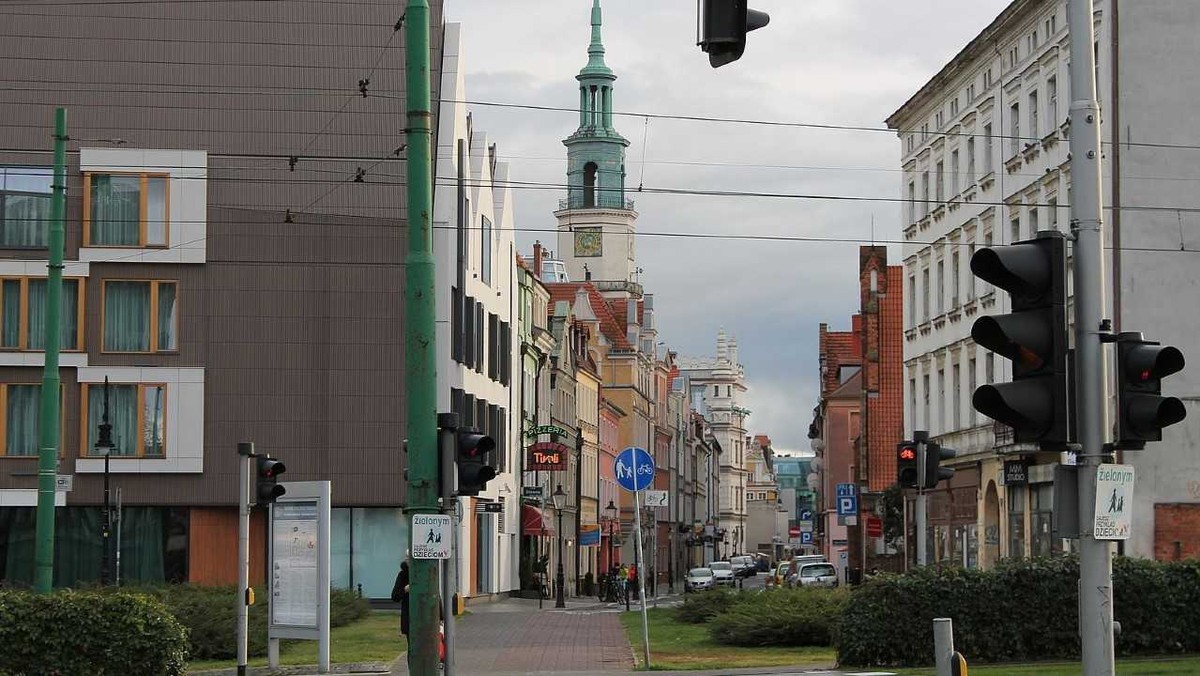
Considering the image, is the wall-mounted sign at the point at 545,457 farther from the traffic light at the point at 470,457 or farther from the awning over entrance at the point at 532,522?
the traffic light at the point at 470,457

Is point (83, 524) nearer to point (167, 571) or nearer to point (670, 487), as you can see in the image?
point (167, 571)

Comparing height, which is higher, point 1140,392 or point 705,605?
point 1140,392

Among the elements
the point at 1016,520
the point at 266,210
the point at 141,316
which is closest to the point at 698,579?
the point at 1016,520

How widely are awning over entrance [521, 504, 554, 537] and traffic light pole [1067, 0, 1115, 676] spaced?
5930 cm

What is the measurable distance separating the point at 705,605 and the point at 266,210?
65.2 feet

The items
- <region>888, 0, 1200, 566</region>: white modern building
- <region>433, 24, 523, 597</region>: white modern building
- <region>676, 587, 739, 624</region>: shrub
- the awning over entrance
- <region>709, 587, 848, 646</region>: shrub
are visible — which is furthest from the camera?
the awning over entrance

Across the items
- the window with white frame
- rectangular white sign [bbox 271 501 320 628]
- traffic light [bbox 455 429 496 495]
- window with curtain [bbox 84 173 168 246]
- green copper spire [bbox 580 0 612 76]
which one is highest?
green copper spire [bbox 580 0 612 76]

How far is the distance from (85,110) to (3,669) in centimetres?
3418

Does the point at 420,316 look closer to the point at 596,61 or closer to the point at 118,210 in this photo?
the point at 118,210

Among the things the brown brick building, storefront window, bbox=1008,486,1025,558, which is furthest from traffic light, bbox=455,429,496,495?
the brown brick building

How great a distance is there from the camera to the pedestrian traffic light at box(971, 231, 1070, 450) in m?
9.78

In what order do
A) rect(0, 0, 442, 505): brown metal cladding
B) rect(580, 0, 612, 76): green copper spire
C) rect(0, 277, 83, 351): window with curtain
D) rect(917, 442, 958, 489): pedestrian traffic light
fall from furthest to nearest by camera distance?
rect(580, 0, 612, 76): green copper spire → rect(0, 0, 442, 505): brown metal cladding → rect(0, 277, 83, 351): window with curtain → rect(917, 442, 958, 489): pedestrian traffic light

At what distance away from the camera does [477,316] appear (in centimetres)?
5925

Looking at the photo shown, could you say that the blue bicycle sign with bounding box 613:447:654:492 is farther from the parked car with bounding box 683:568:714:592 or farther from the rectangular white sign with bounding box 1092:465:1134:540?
the parked car with bounding box 683:568:714:592
